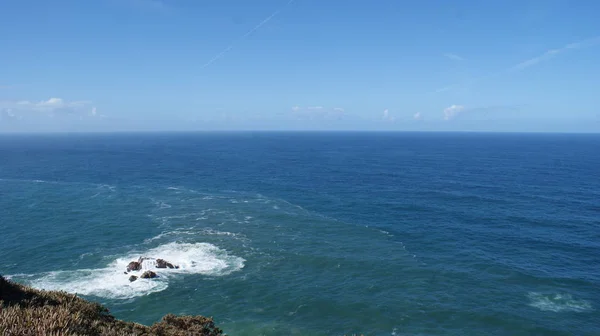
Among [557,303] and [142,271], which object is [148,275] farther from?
[557,303]

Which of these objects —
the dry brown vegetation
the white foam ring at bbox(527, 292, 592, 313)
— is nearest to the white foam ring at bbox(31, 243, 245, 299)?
the dry brown vegetation

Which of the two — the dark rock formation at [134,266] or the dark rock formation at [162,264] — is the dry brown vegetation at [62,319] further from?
the dark rock formation at [134,266]

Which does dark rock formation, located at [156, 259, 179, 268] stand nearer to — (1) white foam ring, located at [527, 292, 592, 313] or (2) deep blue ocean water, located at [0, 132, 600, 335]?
(2) deep blue ocean water, located at [0, 132, 600, 335]

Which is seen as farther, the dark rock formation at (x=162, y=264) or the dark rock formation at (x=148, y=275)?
the dark rock formation at (x=162, y=264)

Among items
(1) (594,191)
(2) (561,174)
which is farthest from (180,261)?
(2) (561,174)

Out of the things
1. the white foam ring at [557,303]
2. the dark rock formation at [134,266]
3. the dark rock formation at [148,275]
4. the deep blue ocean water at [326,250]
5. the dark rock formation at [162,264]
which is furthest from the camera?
the dark rock formation at [162,264]

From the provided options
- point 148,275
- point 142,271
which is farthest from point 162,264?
point 148,275

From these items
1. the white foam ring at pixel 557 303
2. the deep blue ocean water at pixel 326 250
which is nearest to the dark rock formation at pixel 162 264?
the deep blue ocean water at pixel 326 250
